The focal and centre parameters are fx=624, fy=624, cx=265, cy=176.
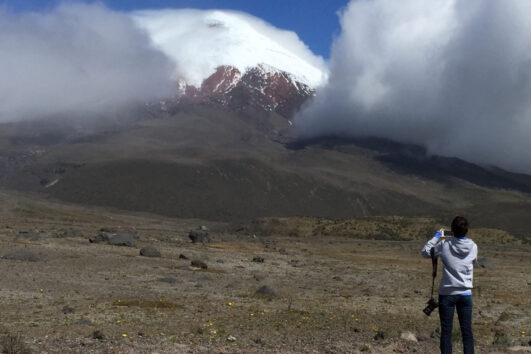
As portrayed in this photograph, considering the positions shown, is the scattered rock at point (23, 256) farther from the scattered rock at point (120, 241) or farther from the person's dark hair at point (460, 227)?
the person's dark hair at point (460, 227)

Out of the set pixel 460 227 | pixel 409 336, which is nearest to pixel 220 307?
pixel 409 336

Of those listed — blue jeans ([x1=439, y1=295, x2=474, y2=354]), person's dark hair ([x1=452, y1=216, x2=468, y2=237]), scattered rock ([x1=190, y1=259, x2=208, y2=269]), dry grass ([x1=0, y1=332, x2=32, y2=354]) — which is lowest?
scattered rock ([x1=190, y1=259, x2=208, y2=269])

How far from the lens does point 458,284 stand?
386 inches

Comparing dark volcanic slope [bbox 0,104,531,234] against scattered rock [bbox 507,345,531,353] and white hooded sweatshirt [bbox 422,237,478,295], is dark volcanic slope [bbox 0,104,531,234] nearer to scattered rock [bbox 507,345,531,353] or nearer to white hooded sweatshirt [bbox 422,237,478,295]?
scattered rock [bbox 507,345,531,353]

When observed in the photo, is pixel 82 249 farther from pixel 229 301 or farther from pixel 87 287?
pixel 229 301

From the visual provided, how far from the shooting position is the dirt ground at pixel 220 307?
41.7 feet

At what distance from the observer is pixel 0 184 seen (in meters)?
173

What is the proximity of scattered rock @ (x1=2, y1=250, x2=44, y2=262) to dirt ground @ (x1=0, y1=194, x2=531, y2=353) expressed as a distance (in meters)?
0.53

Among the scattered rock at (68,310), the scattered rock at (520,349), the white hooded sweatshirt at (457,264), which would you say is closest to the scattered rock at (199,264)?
the scattered rock at (68,310)

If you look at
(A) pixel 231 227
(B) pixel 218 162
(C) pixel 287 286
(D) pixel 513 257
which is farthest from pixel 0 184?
(C) pixel 287 286

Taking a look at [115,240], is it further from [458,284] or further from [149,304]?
[458,284]

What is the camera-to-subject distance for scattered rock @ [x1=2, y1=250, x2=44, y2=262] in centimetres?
2742

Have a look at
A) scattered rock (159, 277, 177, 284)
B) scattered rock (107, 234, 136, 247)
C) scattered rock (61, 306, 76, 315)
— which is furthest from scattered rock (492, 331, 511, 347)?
scattered rock (107, 234, 136, 247)

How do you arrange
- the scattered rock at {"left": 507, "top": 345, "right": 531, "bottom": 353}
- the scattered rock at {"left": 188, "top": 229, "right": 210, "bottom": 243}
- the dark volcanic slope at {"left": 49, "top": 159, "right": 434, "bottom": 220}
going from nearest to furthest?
the scattered rock at {"left": 507, "top": 345, "right": 531, "bottom": 353}
the scattered rock at {"left": 188, "top": 229, "right": 210, "bottom": 243}
the dark volcanic slope at {"left": 49, "top": 159, "right": 434, "bottom": 220}
